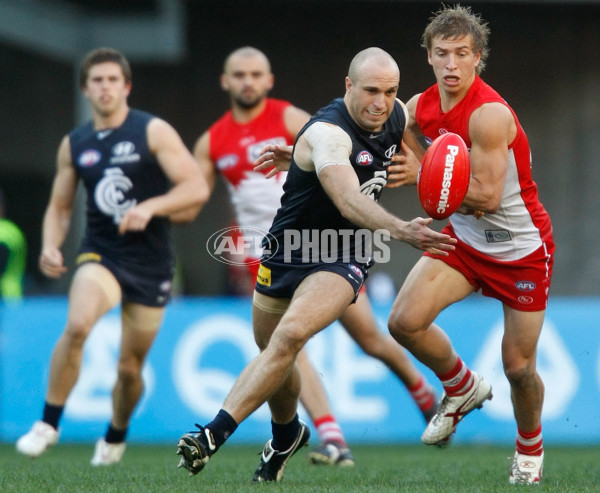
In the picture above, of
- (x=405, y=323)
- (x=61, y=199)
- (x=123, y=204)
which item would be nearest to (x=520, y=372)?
(x=405, y=323)

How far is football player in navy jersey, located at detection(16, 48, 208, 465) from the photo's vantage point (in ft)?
23.2

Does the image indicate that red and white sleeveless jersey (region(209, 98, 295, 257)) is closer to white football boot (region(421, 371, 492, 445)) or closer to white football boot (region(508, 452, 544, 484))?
white football boot (region(421, 371, 492, 445))

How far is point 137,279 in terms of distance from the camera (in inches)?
279

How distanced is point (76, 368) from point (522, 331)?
9.21 feet

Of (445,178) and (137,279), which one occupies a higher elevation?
(445,178)

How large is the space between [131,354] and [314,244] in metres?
2.18

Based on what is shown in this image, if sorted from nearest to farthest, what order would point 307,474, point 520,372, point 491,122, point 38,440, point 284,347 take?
point 284,347
point 491,122
point 520,372
point 307,474
point 38,440

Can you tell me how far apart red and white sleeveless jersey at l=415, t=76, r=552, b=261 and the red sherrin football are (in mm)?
430

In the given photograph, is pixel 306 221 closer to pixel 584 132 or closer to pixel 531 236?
pixel 531 236

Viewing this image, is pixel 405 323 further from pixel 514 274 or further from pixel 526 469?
pixel 526 469

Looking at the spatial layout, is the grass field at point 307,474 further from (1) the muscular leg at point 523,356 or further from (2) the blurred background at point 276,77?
(2) the blurred background at point 276,77

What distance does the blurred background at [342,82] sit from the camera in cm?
1570

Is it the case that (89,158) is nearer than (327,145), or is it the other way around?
(327,145)

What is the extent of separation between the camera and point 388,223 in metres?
4.78
